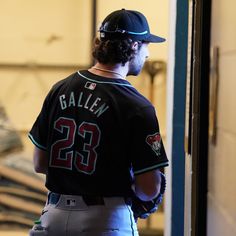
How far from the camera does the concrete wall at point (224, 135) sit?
5.54 ft

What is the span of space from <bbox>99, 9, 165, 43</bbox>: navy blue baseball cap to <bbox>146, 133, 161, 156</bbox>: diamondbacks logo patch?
352 millimetres

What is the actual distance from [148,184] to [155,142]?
0.14m

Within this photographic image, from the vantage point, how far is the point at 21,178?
4047mm

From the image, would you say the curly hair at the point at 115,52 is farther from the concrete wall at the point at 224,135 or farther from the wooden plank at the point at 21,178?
the wooden plank at the point at 21,178

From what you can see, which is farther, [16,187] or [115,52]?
[16,187]

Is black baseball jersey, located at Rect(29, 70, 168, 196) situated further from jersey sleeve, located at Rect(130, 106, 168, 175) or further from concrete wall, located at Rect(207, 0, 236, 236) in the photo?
concrete wall, located at Rect(207, 0, 236, 236)

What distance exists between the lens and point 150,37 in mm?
1989

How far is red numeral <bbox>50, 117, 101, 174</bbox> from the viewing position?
1845 mm

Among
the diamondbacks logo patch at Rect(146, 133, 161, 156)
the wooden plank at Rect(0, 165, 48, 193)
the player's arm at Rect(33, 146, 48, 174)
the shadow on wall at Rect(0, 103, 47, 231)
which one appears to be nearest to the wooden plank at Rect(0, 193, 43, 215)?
the shadow on wall at Rect(0, 103, 47, 231)

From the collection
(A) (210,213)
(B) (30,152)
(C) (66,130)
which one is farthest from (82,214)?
(B) (30,152)

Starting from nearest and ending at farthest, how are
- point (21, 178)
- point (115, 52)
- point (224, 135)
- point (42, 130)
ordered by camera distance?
point (224, 135)
point (115, 52)
point (42, 130)
point (21, 178)

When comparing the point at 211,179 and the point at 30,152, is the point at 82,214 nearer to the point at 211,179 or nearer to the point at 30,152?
the point at 211,179

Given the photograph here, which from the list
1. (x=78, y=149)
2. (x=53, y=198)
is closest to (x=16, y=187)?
(x=53, y=198)

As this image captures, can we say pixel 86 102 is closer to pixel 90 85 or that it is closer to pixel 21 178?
pixel 90 85
